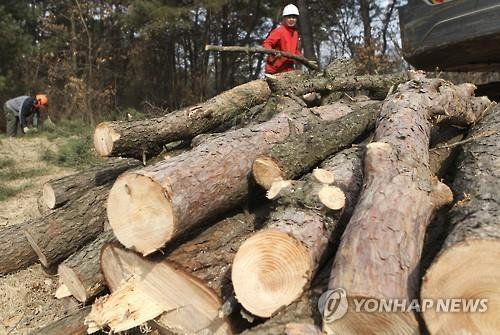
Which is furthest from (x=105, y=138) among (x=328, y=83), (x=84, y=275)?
(x=328, y=83)

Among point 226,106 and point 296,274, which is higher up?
point 226,106

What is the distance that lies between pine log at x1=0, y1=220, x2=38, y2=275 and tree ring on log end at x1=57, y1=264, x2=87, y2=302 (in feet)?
3.21

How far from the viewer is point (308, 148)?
3.35 meters

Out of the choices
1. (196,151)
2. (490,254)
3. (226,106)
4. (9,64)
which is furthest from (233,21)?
(490,254)

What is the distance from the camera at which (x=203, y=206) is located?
2889 mm

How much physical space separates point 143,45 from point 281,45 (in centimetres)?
1470

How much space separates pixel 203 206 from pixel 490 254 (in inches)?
61.6

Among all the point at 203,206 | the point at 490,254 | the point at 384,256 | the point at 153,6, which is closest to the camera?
the point at 490,254

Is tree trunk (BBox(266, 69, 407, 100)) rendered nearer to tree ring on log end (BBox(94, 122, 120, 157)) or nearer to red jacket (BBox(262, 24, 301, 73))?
red jacket (BBox(262, 24, 301, 73))

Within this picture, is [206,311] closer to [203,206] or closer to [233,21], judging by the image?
[203,206]

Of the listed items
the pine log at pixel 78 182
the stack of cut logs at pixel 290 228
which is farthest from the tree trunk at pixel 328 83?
the pine log at pixel 78 182

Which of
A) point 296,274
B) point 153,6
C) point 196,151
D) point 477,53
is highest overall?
point 153,6

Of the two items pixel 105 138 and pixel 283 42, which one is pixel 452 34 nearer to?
pixel 283 42

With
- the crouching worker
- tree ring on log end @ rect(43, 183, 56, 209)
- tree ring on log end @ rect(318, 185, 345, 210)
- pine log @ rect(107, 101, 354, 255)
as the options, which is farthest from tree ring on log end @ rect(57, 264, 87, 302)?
the crouching worker
